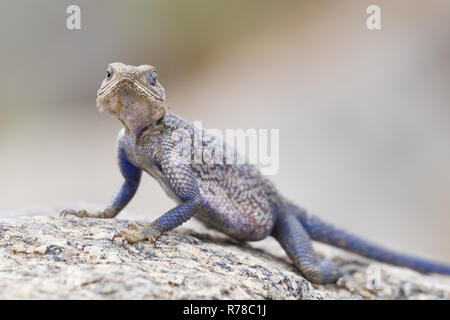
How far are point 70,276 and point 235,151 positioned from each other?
7.40 feet

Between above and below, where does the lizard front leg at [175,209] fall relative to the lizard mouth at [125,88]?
below

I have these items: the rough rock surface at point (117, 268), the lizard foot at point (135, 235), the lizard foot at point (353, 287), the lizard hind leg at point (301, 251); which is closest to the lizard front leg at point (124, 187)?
the rough rock surface at point (117, 268)

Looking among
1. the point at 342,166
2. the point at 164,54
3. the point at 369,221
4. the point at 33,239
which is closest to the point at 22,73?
the point at 164,54

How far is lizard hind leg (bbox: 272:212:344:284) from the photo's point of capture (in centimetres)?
419

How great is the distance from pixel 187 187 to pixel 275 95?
12.4 m

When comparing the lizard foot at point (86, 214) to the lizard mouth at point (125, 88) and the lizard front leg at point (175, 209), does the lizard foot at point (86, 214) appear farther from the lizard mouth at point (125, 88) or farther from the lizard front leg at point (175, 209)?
the lizard mouth at point (125, 88)

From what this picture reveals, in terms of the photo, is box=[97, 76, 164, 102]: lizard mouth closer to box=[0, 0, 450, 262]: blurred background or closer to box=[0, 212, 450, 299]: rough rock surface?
box=[0, 212, 450, 299]: rough rock surface

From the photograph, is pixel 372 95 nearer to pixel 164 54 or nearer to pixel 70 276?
pixel 164 54

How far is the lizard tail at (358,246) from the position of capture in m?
4.86

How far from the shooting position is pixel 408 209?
34.1 feet

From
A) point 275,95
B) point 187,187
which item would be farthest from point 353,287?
point 275,95

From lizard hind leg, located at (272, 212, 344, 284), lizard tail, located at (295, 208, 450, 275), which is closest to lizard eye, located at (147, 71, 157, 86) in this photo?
lizard hind leg, located at (272, 212, 344, 284)

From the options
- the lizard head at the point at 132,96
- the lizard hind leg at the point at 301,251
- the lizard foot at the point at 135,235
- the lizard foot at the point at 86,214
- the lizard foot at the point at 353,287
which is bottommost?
the lizard foot at the point at 353,287

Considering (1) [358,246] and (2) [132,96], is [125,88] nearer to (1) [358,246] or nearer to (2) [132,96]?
(2) [132,96]
